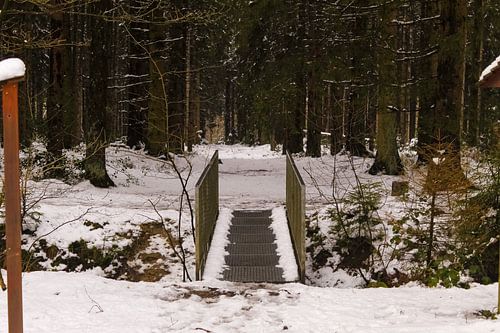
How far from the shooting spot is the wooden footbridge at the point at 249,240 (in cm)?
772

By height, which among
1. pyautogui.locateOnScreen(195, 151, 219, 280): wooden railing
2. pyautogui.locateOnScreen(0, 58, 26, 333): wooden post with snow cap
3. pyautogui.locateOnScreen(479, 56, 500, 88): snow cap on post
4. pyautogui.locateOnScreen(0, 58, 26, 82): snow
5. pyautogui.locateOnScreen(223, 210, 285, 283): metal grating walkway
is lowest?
pyautogui.locateOnScreen(223, 210, 285, 283): metal grating walkway

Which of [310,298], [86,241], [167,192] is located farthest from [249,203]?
[310,298]

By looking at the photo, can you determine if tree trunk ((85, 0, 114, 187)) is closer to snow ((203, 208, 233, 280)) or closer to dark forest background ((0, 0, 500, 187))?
dark forest background ((0, 0, 500, 187))

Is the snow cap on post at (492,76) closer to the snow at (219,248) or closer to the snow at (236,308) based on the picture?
the snow at (236,308)

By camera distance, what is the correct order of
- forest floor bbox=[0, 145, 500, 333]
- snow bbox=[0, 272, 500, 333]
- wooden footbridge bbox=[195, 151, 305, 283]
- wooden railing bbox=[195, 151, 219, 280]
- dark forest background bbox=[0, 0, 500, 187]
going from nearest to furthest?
snow bbox=[0, 272, 500, 333]
forest floor bbox=[0, 145, 500, 333]
wooden railing bbox=[195, 151, 219, 280]
wooden footbridge bbox=[195, 151, 305, 283]
dark forest background bbox=[0, 0, 500, 187]

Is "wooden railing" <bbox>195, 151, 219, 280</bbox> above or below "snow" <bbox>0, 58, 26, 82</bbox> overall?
below

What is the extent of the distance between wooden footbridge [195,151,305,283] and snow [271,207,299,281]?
0.05m

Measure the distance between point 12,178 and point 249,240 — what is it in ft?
21.3

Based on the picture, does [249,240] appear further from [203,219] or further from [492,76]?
[492,76]

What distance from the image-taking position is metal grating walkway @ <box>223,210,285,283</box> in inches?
309

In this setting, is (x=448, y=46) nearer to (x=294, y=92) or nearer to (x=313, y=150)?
(x=294, y=92)

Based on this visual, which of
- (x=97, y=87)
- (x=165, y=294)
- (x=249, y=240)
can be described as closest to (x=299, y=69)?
(x=97, y=87)

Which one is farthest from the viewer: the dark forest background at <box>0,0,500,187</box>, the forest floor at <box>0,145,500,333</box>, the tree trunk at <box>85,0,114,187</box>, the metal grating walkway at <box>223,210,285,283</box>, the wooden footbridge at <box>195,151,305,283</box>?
the tree trunk at <box>85,0,114,187</box>

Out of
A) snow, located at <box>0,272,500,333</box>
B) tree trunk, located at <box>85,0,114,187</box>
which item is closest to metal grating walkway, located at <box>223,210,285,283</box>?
snow, located at <box>0,272,500,333</box>
